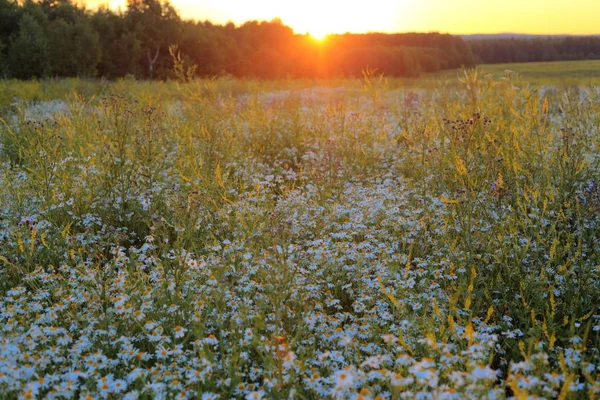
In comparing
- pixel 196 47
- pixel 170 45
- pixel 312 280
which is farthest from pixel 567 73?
pixel 196 47

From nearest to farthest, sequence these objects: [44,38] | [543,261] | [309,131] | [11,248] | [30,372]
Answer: [30,372] → [543,261] → [11,248] → [309,131] → [44,38]

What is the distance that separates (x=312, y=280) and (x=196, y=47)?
36.1m

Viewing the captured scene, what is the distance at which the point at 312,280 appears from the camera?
136 inches

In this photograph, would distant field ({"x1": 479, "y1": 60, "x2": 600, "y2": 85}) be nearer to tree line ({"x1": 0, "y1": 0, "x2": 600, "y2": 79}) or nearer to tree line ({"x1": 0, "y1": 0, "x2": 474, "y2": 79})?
tree line ({"x1": 0, "y1": 0, "x2": 600, "y2": 79})

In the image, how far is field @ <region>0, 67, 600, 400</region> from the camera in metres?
2.33

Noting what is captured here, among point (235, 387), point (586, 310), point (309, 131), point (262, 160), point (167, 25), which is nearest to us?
point (235, 387)

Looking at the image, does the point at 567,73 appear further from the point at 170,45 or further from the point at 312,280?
the point at 170,45

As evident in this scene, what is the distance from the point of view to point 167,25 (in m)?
35.5

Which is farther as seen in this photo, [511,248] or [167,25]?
[167,25]

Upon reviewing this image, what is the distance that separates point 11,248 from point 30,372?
88.7 inches

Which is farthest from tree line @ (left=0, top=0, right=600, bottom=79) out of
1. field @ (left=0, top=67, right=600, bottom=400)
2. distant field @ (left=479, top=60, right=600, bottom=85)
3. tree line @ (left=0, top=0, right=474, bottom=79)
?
field @ (left=0, top=67, right=600, bottom=400)

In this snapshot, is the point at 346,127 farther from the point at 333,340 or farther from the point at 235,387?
the point at 235,387

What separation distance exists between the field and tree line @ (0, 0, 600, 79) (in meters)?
22.3

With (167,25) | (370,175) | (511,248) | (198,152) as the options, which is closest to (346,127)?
(370,175)
